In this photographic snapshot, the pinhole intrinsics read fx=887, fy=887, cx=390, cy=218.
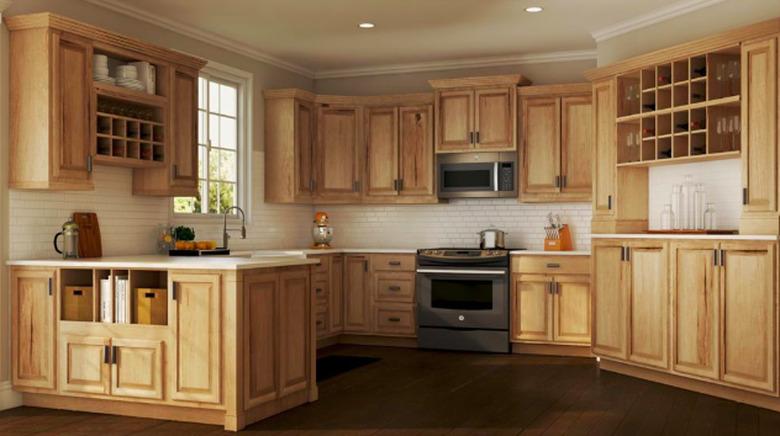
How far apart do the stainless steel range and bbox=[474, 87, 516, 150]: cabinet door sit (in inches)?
39.8

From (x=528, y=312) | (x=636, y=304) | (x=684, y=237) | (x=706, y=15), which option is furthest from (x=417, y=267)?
(x=706, y=15)

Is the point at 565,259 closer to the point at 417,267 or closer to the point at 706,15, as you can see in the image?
the point at 417,267

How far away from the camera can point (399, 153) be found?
860 centimetres

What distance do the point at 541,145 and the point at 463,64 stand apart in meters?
1.27

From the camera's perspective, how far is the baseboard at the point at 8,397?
548 cm

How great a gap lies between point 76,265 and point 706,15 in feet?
15.4

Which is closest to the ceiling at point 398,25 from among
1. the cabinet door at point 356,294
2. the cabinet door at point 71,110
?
the cabinet door at point 71,110

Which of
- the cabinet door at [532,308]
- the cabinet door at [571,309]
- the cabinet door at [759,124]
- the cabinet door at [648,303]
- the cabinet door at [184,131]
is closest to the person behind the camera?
the cabinet door at [759,124]

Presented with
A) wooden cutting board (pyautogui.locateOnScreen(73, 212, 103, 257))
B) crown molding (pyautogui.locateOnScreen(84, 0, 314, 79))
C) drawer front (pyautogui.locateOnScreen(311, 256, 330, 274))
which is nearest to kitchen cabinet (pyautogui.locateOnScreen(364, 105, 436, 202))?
drawer front (pyautogui.locateOnScreen(311, 256, 330, 274))

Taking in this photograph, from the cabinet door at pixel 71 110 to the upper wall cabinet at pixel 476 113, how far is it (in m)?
3.60

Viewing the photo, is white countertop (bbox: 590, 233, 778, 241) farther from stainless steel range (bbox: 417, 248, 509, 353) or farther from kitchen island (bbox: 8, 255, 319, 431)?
kitchen island (bbox: 8, 255, 319, 431)

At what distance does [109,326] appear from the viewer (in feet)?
17.2

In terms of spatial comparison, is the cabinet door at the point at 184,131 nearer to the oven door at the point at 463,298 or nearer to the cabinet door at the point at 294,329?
the cabinet door at the point at 294,329

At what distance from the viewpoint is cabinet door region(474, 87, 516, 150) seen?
809 centimetres
